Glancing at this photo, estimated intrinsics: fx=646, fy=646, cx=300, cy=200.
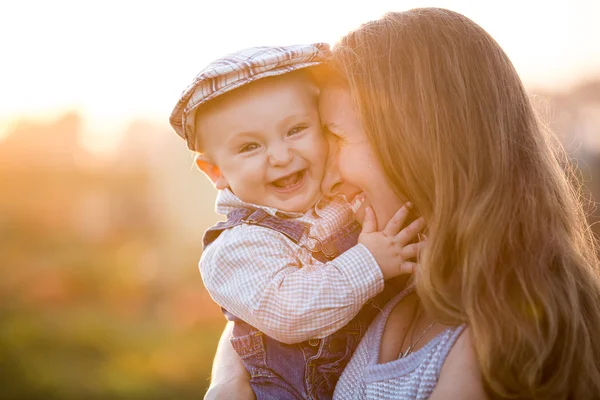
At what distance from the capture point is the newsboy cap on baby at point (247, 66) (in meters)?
2.48

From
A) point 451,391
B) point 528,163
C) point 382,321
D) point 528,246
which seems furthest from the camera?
point 382,321

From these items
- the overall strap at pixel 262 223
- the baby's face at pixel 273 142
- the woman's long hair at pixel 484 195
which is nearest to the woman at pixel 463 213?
the woman's long hair at pixel 484 195

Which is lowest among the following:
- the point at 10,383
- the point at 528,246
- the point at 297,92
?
the point at 10,383

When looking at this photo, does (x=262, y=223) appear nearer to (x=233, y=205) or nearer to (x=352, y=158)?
(x=233, y=205)

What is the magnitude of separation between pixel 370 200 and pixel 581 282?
2.58 ft

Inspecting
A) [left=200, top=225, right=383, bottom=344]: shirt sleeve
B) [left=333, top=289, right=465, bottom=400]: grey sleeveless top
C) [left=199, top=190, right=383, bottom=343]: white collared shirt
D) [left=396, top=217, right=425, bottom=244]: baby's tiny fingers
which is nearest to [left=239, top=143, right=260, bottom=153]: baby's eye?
[left=199, top=190, right=383, bottom=343]: white collared shirt

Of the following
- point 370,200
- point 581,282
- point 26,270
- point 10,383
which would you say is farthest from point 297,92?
point 26,270

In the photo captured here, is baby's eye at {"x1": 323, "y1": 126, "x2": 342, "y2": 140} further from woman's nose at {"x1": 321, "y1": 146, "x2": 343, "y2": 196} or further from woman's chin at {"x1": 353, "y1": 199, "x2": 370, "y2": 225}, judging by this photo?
woman's chin at {"x1": 353, "y1": 199, "x2": 370, "y2": 225}

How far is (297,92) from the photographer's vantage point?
2.56m

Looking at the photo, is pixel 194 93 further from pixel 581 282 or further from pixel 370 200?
pixel 581 282

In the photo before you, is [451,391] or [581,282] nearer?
[451,391]

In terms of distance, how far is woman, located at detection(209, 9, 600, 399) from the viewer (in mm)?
1924

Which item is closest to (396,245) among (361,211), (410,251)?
(410,251)

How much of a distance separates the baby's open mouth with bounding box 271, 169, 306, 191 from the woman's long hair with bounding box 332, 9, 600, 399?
0.43 metres
